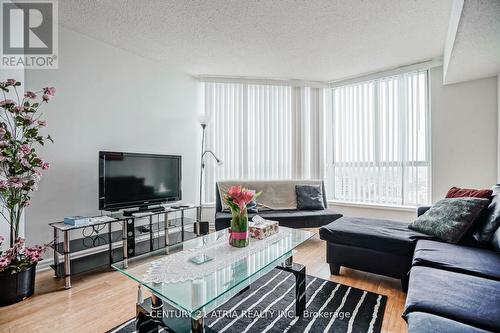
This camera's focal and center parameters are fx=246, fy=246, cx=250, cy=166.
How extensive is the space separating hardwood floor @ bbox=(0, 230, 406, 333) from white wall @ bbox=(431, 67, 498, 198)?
2.04 m

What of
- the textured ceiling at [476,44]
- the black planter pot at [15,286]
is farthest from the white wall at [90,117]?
the textured ceiling at [476,44]

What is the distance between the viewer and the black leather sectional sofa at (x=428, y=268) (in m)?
1.06

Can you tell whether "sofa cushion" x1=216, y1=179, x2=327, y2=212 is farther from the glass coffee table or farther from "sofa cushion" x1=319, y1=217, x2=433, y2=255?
the glass coffee table

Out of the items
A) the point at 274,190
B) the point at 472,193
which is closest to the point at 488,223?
the point at 472,193

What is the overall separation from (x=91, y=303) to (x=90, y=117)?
1.99 m

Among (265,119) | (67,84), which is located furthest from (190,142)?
(67,84)

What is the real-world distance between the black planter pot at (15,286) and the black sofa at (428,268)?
258 centimetres

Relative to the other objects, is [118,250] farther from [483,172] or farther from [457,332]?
[483,172]

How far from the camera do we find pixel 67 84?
8.80ft

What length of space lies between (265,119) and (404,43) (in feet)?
7.16

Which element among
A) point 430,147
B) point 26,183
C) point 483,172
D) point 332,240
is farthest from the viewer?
point 430,147

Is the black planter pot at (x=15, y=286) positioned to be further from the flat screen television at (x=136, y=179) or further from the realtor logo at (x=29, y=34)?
the realtor logo at (x=29, y=34)

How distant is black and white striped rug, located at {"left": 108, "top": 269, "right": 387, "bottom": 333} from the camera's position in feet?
5.37

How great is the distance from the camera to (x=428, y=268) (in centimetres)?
158
